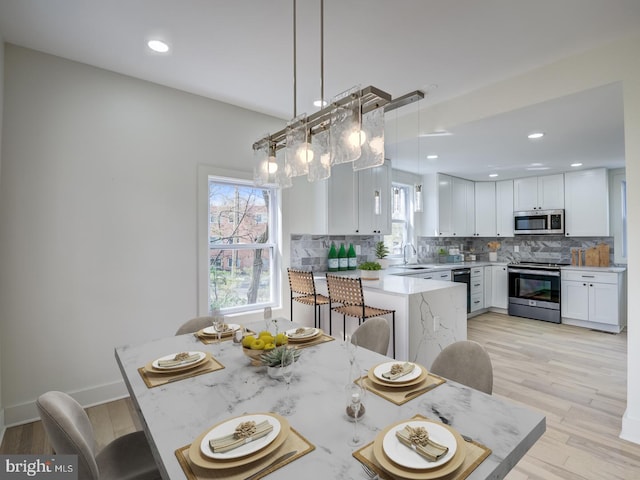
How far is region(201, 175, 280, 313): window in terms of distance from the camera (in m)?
3.41

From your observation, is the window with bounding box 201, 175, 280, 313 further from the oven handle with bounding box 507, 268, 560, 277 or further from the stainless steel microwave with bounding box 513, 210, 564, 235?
the stainless steel microwave with bounding box 513, 210, 564, 235

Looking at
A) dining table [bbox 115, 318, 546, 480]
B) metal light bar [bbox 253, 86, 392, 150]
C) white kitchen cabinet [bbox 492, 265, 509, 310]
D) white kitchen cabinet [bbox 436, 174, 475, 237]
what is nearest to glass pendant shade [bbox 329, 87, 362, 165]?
metal light bar [bbox 253, 86, 392, 150]

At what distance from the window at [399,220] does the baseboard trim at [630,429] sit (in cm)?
355

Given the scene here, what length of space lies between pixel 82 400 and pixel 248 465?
252cm

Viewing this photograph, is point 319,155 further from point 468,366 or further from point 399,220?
point 399,220

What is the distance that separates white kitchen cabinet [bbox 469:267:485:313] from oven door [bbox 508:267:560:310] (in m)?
0.46

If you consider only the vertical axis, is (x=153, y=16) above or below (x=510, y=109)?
above

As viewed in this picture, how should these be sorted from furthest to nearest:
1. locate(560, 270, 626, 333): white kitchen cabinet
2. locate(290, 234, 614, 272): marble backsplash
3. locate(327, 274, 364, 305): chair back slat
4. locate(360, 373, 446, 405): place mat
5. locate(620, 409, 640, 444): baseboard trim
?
1. locate(560, 270, 626, 333): white kitchen cabinet
2. locate(290, 234, 614, 272): marble backsplash
3. locate(327, 274, 364, 305): chair back slat
4. locate(620, 409, 640, 444): baseboard trim
5. locate(360, 373, 446, 405): place mat

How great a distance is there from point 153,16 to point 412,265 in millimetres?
4623

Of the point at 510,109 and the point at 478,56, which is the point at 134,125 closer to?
the point at 478,56

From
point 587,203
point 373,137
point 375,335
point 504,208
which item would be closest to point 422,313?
point 375,335

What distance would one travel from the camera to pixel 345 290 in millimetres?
3035

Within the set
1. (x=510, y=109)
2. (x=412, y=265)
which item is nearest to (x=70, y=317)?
(x=510, y=109)

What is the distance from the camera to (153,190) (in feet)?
9.67
